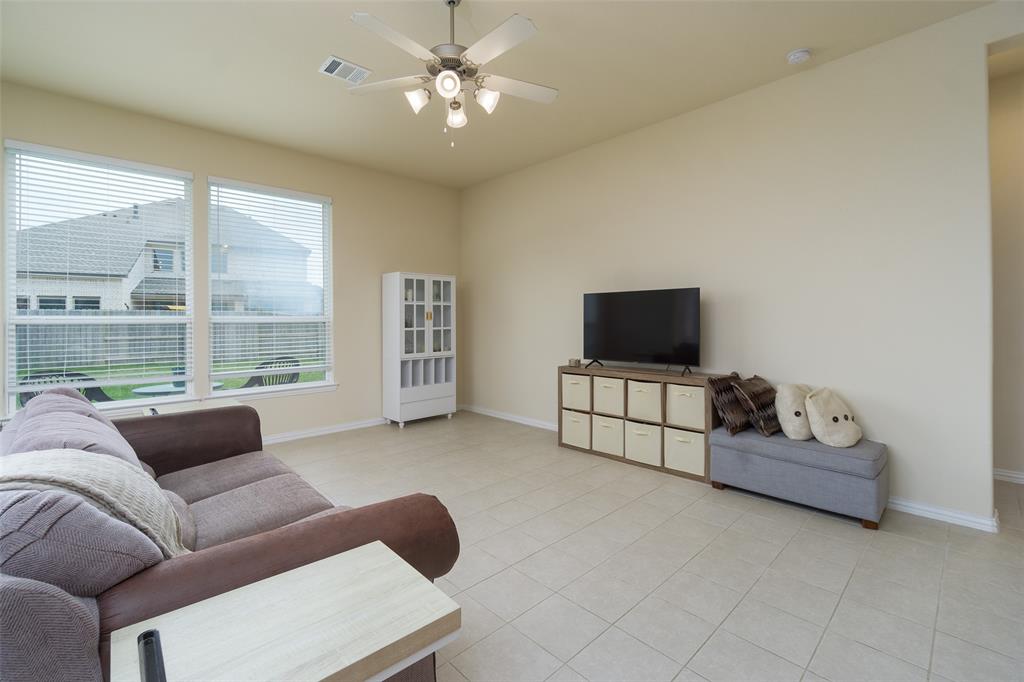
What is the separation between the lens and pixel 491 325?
590 centimetres

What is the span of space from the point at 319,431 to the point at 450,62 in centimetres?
390

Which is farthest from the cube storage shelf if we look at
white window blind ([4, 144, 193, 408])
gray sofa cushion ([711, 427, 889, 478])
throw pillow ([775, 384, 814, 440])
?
white window blind ([4, 144, 193, 408])

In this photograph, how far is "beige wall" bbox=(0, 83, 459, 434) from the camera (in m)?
3.62

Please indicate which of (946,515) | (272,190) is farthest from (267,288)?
(946,515)

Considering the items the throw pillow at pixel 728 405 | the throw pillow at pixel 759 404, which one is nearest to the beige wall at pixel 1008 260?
the throw pillow at pixel 759 404

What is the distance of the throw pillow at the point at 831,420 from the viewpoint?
288 centimetres

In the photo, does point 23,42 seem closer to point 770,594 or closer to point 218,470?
point 218,470

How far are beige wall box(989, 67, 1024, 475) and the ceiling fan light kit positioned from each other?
11.1ft

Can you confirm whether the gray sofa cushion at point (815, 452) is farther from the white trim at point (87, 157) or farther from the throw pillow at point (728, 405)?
the white trim at point (87, 157)

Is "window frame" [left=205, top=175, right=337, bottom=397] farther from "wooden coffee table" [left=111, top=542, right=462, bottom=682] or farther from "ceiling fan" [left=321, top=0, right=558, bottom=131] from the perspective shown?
"wooden coffee table" [left=111, top=542, right=462, bottom=682]

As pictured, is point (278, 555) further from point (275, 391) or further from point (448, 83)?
point (275, 391)

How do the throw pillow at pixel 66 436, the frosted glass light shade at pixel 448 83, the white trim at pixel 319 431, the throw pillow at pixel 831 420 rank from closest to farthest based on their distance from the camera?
the throw pillow at pixel 66 436 < the frosted glass light shade at pixel 448 83 < the throw pillow at pixel 831 420 < the white trim at pixel 319 431

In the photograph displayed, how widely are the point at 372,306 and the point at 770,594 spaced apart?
4.61 m

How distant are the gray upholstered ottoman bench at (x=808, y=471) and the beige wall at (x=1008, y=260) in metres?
1.32
